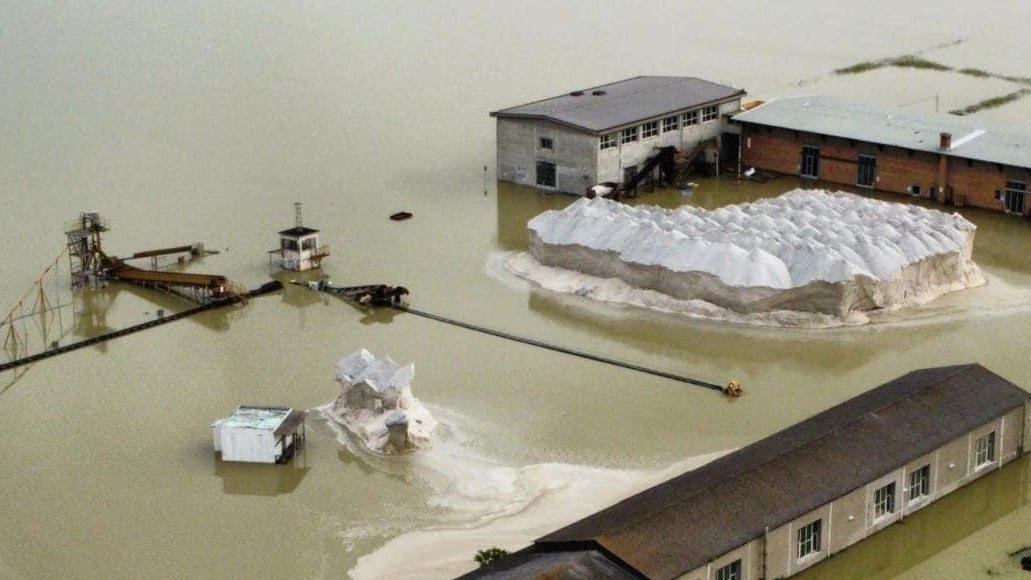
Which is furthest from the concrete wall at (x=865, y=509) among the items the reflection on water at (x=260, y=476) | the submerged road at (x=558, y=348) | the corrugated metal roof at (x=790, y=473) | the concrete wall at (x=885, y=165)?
the concrete wall at (x=885, y=165)

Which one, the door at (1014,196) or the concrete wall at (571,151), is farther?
the concrete wall at (571,151)

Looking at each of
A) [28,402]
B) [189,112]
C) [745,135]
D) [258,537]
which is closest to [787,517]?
[258,537]

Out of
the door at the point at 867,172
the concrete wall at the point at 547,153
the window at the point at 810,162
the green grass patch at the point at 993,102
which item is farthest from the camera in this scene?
the green grass patch at the point at 993,102

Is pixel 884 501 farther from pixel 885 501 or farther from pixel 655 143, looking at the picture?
pixel 655 143

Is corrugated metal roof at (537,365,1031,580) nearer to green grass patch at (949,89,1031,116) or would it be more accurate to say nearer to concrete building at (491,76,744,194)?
concrete building at (491,76,744,194)

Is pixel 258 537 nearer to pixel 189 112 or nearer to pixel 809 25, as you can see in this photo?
pixel 189 112

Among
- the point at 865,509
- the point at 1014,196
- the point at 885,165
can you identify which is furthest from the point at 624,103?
the point at 865,509

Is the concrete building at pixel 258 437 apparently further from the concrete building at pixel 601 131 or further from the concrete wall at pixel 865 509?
the concrete building at pixel 601 131
